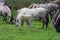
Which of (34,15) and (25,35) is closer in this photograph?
(25,35)

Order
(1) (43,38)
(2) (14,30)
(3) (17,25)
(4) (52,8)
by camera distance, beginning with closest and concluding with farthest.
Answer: (1) (43,38)
(2) (14,30)
(3) (17,25)
(4) (52,8)

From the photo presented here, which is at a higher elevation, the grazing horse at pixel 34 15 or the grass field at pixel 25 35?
the grazing horse at pixel 34 15

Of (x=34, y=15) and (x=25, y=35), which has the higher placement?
(x=34, y=15)

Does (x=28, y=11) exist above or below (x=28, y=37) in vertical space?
above

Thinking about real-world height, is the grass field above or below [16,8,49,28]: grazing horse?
Answer: below

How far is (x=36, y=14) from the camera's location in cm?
1816

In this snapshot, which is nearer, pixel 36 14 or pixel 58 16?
pixel 58 16

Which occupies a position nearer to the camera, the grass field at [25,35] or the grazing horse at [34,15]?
the grass field at [25,35]

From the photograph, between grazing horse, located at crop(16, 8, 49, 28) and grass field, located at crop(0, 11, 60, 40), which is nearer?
grass field, located at crop(0, 11, 60, 40)

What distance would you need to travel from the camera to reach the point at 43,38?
1413 centimetres

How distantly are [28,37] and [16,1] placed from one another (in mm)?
17221

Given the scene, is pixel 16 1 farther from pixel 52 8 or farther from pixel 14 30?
pixel 14 30

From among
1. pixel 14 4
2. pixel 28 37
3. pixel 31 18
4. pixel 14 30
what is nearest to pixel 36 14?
pixel 31 18

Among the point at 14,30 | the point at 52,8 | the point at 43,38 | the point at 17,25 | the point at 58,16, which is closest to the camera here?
the point at 43,38
